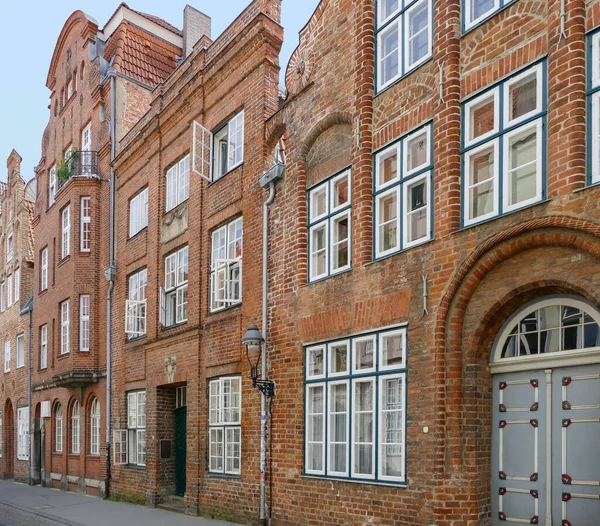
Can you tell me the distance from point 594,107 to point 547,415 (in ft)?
11.6

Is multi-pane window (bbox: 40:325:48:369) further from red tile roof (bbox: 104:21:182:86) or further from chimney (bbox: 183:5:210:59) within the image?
chimney (bbox: 183:5:210:59)

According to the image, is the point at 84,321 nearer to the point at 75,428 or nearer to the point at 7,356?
the point at 75,428

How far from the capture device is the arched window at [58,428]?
83.8ft

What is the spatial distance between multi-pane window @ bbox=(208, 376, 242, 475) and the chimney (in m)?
13.9

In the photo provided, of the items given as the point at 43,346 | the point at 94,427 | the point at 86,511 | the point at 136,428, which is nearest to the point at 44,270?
the point at 43,346

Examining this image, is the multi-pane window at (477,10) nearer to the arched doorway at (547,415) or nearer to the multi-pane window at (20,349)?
the arched doorway at (547,415)

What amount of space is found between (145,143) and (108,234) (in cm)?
367

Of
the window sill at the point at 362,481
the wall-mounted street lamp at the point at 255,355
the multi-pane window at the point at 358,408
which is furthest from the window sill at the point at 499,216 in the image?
the wall-mounted street lamp at the point at 255,355

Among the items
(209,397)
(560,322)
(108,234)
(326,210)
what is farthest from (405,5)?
(108,234)

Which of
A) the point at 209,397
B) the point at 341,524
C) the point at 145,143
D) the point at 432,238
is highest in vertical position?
the point at 145,143

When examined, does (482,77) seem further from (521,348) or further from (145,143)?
(145,143)

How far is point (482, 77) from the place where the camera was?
30.8 feet

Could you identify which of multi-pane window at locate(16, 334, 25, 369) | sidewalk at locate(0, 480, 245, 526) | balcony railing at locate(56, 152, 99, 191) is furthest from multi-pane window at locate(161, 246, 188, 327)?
multi-pane window at locate(16, 334, 25, 369)

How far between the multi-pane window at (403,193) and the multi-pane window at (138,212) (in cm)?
1030
